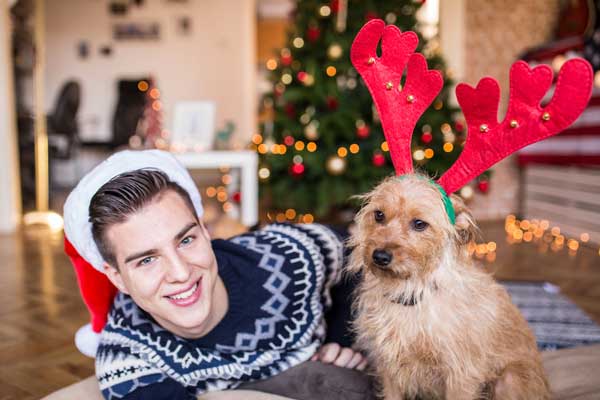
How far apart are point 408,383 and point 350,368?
1.08 feet

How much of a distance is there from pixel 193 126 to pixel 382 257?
3418 mm

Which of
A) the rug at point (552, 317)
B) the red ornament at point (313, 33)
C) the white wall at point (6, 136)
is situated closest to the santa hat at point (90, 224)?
the rug at point (552, 317)

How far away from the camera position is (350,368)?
5.07 ft

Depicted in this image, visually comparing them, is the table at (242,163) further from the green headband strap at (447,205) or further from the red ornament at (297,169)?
the green headband strap at (447,205)

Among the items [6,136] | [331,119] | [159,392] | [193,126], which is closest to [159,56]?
[6,136]

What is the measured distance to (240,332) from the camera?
4.61 feet

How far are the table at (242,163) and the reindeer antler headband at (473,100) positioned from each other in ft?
8.94

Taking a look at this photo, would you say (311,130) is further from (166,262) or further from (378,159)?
(166,262)

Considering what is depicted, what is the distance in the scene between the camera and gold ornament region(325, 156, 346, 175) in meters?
3.83

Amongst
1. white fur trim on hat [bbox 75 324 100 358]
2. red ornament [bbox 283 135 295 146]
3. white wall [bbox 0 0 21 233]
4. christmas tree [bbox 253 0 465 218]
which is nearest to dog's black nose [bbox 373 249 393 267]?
white fur trim on hat [bbox 75 324 100 358]

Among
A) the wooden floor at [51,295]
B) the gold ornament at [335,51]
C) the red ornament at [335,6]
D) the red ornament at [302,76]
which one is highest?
the red ornament at [335,6]

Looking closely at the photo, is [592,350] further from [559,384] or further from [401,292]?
[401,292]

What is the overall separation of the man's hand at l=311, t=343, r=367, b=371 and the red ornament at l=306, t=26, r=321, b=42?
9.29 ft

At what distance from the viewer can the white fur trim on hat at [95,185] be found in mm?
1247
